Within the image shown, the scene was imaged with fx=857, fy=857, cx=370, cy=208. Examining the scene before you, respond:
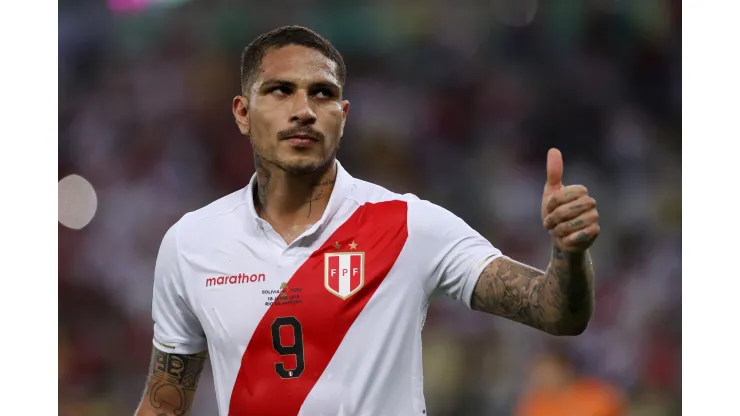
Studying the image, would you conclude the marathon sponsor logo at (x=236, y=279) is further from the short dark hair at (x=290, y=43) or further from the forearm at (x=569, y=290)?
the forearm at (x=569, y=290)

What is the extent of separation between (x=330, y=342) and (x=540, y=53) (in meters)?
2.55

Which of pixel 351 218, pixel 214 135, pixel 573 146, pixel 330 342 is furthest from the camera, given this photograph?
pixel 214 135

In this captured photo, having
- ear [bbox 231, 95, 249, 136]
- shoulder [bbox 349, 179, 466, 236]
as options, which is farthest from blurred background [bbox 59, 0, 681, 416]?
shoulder [bbox 349, 179, 466, 236]

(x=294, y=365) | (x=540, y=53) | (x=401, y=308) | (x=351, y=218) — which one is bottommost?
(x=294, y=365)

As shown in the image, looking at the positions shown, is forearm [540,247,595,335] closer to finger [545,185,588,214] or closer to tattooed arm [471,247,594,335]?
tattooed arm [471,247,594,335]

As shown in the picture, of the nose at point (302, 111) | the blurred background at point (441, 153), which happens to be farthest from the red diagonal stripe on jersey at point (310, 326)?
the blurred background at point (441, 153)

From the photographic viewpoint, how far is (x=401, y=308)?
277cm

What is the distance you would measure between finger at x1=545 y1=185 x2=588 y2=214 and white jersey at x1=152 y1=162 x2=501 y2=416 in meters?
0.55

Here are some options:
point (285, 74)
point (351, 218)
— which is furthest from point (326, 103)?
point (351, 218)

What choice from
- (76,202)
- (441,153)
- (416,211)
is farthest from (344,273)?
(76,202)

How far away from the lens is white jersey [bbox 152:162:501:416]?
2.71 meters

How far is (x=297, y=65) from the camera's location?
3.01 m

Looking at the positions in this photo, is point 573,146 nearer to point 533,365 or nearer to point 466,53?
point 466,53

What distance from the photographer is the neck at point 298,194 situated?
3.00m
